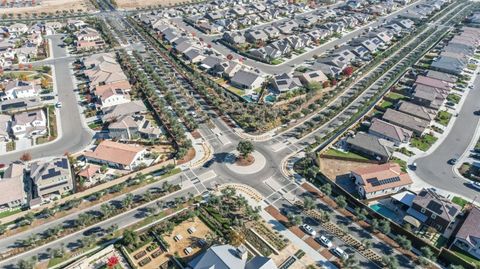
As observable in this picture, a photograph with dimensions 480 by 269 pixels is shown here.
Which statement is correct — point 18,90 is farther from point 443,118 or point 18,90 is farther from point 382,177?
point 443,118

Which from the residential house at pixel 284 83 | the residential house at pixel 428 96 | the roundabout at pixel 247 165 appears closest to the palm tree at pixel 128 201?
the roundabout at pixel 247 165

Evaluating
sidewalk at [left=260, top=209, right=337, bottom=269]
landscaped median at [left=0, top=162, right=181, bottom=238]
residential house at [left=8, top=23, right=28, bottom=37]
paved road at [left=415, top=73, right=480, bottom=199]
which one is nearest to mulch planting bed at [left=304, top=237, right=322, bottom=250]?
sidewalk at [left=260, top=209, right=337, bottom=269]

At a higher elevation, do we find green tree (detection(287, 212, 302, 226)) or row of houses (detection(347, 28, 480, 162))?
row of houses (detection(347, 28, 480, 162))

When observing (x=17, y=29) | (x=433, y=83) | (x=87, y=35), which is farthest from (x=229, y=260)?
(x=17, y=29)

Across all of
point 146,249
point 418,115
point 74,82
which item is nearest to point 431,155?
point 418,115

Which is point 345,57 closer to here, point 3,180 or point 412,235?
point 412,235

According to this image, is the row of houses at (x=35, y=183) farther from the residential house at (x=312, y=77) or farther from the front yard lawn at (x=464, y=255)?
the residential house at (x=312, y=77)

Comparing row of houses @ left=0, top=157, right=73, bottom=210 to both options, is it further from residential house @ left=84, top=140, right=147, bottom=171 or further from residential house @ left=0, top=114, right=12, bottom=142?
residential house @ left=0, top=114, right=12, bottom=142
